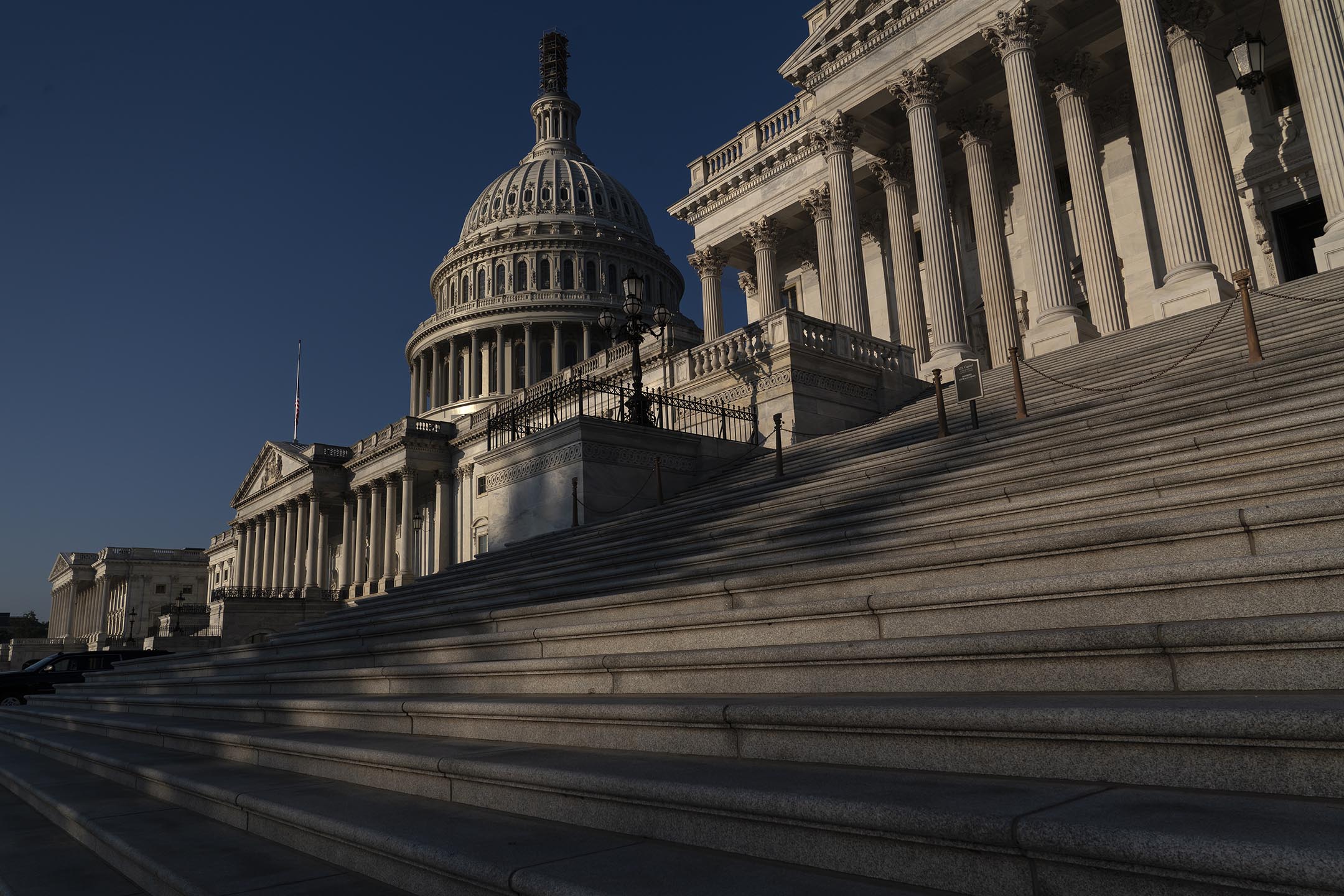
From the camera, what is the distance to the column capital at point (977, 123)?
90.7ft

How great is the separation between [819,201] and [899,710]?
3168 cm

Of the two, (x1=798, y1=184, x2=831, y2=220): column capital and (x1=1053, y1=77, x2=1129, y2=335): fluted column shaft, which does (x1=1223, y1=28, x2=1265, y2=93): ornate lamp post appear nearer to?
(x1=1053, y1=77, x2=1129, y2=335): fluted column shaft

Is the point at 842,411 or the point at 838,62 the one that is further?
the point at 838,62

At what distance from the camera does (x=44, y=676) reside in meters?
24.7

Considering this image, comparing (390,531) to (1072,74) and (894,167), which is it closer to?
(894,167)

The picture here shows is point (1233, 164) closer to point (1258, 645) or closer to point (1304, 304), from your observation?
point (1304, 304)

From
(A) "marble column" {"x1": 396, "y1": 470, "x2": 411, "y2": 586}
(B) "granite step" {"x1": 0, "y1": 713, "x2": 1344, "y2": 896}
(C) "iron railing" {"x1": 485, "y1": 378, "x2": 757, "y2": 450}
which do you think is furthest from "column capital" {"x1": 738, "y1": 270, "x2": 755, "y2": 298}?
(B) "granite step" {"x1": 0, "y1": 713, "x2": 1344, "y2": 896}

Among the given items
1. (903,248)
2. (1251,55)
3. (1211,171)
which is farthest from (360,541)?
(1251,55)

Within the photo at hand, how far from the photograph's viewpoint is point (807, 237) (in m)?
37.7

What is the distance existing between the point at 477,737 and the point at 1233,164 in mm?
28398

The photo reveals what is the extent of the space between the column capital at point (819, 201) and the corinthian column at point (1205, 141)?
12307 millimetres

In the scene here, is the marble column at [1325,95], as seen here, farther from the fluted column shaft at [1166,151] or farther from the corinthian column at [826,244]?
the corinthian column at [826,244]

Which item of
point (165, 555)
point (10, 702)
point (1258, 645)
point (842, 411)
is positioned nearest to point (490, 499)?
point (842, 411)

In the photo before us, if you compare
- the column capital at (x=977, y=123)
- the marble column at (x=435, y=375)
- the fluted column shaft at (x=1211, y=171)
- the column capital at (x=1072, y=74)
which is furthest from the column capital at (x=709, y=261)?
the marble column at (x=435, y=375)
